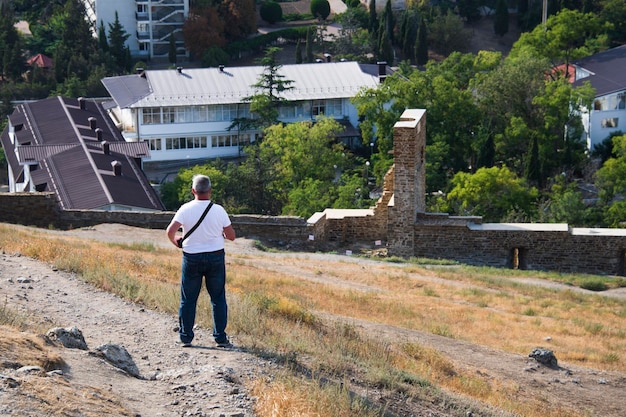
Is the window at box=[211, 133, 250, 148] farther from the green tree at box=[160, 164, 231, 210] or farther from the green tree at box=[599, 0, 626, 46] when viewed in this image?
the green tree at box=[599, 0, 626, 46]

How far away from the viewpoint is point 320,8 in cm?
7750

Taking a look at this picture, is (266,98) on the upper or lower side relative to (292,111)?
upper

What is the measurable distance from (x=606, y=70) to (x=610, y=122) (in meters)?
5.28

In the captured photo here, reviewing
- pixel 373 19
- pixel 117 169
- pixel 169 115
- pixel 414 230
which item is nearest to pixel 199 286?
pixel 414 230

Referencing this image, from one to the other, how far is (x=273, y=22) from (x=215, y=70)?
65.6ft

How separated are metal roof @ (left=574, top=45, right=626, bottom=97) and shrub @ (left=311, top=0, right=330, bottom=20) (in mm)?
23406

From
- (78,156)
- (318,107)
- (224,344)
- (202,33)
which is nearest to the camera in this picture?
(224,344)

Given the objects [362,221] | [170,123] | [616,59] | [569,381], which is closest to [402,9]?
[616,59]

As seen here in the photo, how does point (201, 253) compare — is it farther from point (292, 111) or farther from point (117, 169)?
point (292, 111)

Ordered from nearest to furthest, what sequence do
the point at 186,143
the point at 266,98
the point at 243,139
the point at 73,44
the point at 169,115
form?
the point at 266,98 → the point at 169,115 → the point at 186,143 → the point at 243,139 → the point at 73,44

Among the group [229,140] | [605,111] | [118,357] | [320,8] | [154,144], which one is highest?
[320,8]

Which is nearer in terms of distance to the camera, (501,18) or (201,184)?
(201,184)

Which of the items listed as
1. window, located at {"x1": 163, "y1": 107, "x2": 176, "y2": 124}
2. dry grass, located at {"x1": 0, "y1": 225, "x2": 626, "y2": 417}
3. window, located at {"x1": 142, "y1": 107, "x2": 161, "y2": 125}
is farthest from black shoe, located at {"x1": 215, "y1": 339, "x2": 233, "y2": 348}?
window, located at {"x1": 163, "y1": 107, "x2": 176, "y2": 124}

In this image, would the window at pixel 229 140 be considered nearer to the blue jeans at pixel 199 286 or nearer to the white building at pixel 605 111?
the white building at pixel 605 111
